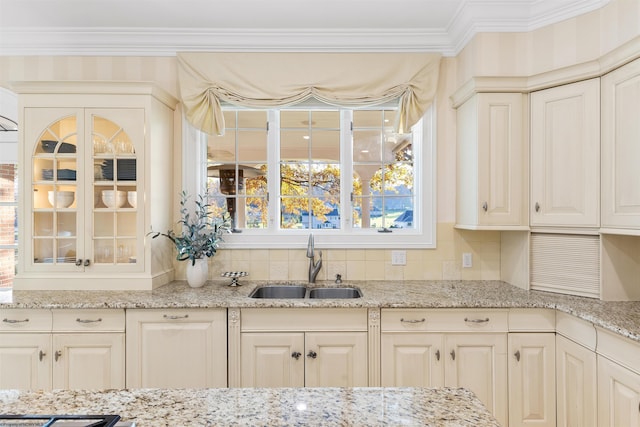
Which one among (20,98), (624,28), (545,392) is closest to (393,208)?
(545,392)

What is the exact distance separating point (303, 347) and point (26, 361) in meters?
1.60

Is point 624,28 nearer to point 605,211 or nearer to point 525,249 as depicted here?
point 605,211

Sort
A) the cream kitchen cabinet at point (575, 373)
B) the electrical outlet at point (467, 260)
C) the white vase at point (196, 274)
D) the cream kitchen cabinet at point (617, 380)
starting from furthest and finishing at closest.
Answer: the electrical outlet at point (467, 260) → the white vase at point (196, 274) → the cream kitchen cabinet at point (575, 373) → the cream kitchen cabinet at point (617, 380)

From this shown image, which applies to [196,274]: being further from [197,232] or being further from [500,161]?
[500,161]

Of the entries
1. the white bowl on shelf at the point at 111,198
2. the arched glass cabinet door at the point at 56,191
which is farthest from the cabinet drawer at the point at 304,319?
the arched glass cabinet door at the point at 56,191

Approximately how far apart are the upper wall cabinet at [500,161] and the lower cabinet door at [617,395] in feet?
3.00

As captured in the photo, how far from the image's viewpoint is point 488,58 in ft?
8.10

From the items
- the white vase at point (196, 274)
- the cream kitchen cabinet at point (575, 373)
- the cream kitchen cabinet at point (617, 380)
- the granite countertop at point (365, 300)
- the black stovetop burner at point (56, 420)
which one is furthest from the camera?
the white vase at point (196, 274)

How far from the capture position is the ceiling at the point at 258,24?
95.2 inches

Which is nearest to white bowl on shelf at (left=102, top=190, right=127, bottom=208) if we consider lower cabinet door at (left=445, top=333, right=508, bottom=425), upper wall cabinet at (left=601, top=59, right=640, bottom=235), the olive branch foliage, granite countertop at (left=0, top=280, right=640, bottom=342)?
the olive branch foliage

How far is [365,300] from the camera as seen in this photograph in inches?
86.5

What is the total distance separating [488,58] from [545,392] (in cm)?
205

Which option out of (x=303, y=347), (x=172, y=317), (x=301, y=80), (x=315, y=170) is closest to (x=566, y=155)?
(x=315, y=170)

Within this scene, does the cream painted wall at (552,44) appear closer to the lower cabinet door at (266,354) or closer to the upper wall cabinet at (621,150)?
the upper wall cabinet at (621,150)
